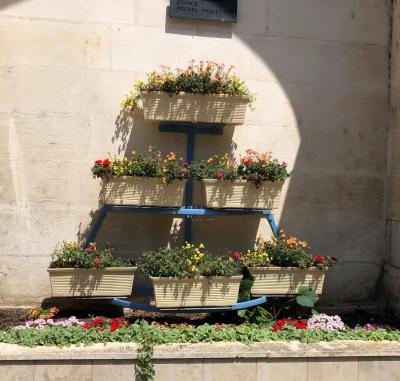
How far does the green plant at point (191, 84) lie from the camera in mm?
4500

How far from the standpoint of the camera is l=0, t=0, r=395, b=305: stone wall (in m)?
4.73

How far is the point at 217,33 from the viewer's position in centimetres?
498

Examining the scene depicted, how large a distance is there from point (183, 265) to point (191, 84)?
1.57 meters

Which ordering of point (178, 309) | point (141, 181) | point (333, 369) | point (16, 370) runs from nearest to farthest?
point (16, 370) → point (333, 369) → point (178, 309) → point (141, 181)

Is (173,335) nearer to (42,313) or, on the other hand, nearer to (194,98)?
(42,313)

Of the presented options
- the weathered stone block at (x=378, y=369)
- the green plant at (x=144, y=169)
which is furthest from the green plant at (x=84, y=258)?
the weathered stone block at (x=378, y=369)

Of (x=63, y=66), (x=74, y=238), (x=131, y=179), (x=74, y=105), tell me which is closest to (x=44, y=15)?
Result: (x=63, y=66)

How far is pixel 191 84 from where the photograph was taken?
14.8ft

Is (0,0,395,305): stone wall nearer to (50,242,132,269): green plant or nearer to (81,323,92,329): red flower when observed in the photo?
(50,242,132,269): green plant

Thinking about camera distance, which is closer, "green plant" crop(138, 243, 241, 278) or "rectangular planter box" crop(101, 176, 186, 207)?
"green plant" crop(138, 243, 241, 278)

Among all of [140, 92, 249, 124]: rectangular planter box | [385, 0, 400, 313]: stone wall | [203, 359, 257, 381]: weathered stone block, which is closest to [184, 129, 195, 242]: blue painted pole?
[140, 92, 249, 124]: rectangular planter box

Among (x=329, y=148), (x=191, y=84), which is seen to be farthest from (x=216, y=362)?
(x=329, y=148)

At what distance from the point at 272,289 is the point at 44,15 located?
10.6 ft

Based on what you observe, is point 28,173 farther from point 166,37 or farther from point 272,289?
point 272,289
